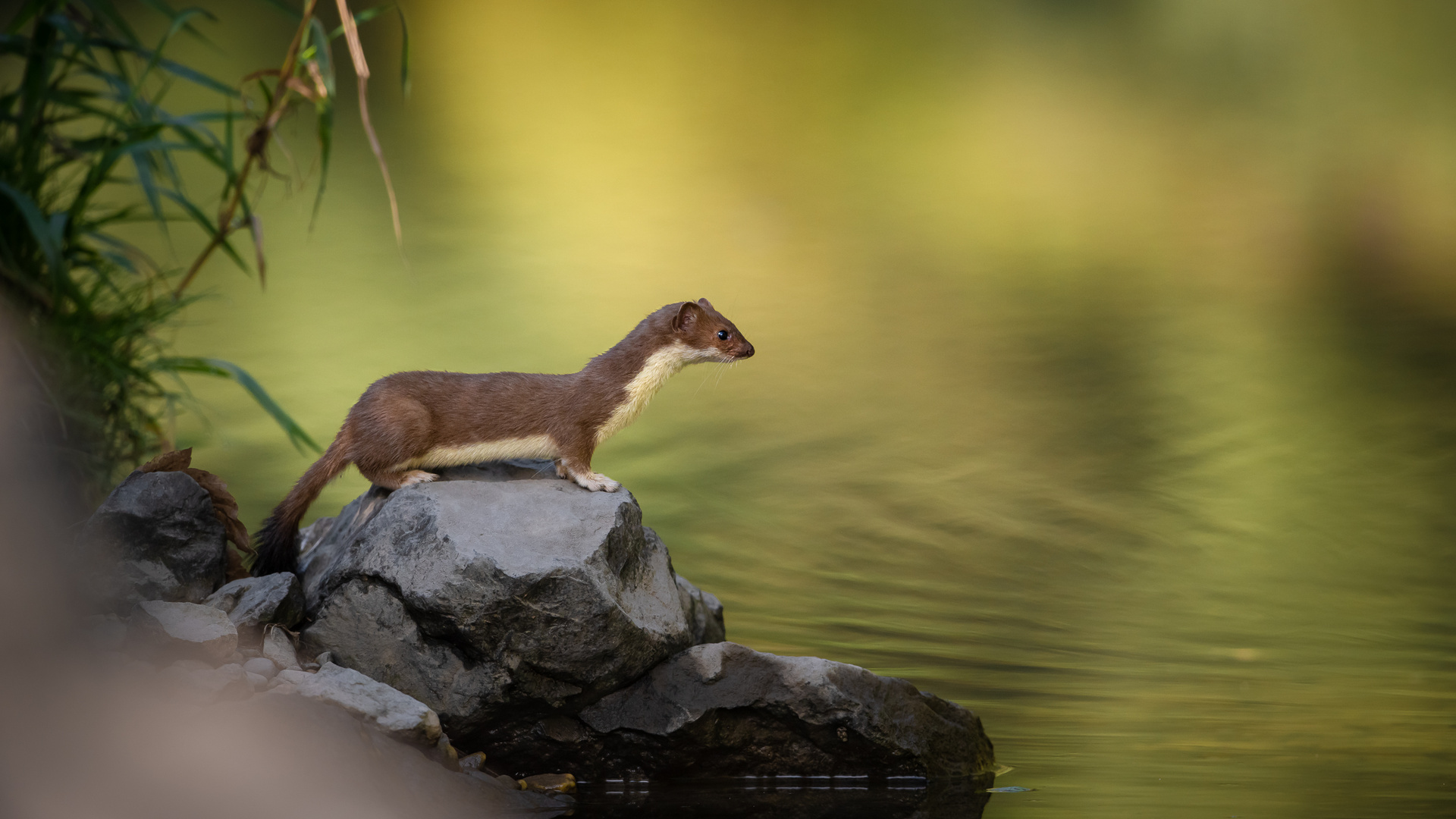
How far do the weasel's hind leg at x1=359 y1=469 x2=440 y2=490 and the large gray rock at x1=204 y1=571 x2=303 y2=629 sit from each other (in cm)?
29

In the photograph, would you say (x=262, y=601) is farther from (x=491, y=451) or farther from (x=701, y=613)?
(x=701, y=613)

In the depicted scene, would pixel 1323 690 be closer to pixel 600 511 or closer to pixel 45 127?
pixel 600 511

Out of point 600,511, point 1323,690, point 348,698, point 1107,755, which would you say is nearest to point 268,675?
point 348,698

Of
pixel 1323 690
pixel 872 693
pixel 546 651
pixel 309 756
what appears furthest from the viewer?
pixel 1323 690

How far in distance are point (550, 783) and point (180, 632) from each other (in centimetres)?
83

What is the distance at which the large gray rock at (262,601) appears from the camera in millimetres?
2760

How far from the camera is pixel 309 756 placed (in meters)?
2.40

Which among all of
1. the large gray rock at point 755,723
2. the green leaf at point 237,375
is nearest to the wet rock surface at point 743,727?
the large gray rock at point 755,723

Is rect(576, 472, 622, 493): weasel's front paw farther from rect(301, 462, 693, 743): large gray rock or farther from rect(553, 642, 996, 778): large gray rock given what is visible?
rect(553, 642, 996, 778): large gray rock

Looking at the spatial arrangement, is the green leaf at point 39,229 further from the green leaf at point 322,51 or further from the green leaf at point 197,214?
the green leaf at point 322,51

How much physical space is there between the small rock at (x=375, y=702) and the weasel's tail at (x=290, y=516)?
1.40ft

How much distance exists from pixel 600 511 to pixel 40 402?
112 cm

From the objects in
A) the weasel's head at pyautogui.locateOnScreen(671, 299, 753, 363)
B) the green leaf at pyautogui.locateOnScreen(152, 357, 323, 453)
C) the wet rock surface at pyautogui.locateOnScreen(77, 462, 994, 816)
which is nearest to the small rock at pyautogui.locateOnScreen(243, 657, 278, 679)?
the wet rock surface at pyautogui.locateOnScreen(77, 462, 994, 816)

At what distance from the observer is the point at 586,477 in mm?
3094
